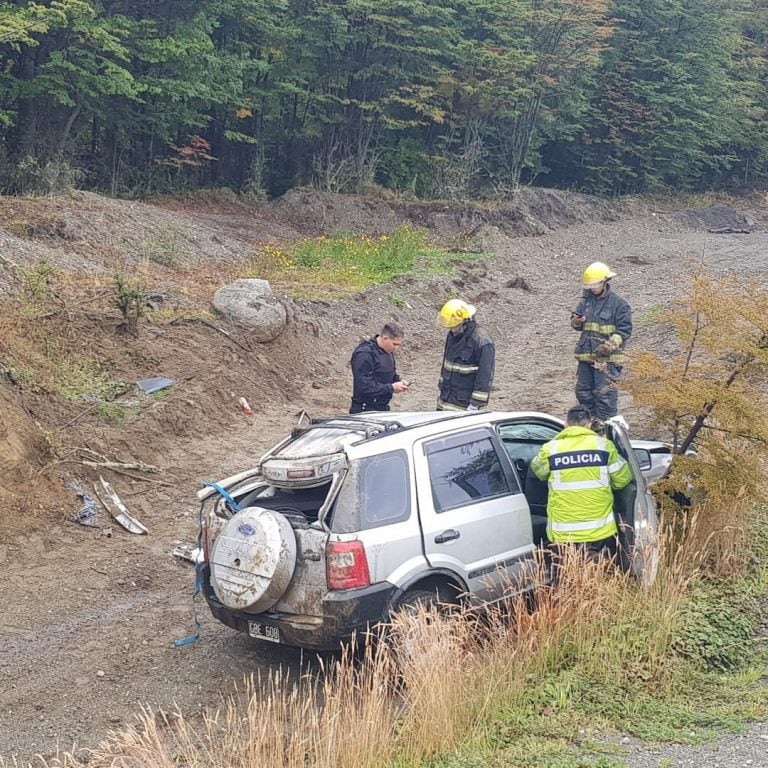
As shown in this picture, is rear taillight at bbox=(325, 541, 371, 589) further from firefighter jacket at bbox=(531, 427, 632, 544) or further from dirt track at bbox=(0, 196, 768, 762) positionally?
firefighter jacket at bbox=(531, 427, 632, 544)

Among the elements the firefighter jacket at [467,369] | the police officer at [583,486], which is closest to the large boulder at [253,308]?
the firefighter jacket at [467,369]

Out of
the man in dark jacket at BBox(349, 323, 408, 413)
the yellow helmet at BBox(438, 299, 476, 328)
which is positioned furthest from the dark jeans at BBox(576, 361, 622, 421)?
the man in dark jacket at BBox(349, 323, 408, 413)

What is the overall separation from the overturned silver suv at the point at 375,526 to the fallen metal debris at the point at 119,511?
8.34ft

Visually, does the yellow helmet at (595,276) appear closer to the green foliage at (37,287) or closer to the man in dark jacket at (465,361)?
the man in dark jacket at (465,361)

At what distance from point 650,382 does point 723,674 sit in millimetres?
2853

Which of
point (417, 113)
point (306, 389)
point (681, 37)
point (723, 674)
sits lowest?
point (306, 389)

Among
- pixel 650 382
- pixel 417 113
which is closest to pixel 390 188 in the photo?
pixel 417 113

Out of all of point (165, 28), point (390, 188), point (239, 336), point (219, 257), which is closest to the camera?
point (239, 336)

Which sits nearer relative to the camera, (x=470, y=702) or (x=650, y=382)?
(x=470, y=702)

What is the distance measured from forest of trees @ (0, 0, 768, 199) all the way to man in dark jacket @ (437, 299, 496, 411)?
1625 centimetres

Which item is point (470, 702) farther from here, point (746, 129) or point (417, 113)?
point (746, 129)

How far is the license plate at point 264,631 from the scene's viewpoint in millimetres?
5629

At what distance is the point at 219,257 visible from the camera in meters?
21.3

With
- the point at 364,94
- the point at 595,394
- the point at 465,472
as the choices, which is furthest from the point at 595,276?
the point at 364,94
